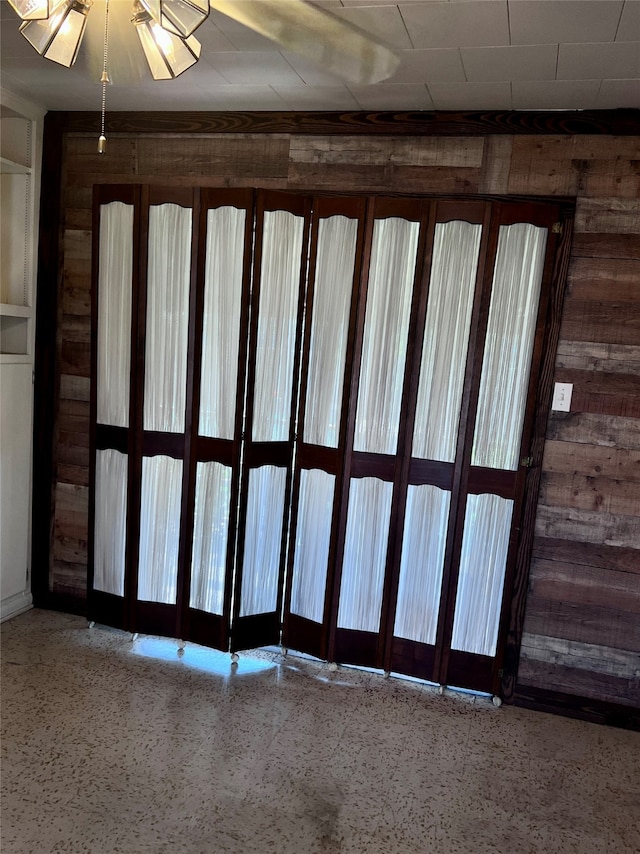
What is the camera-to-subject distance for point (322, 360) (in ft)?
9.78

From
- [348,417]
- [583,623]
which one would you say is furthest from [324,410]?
[583,623]

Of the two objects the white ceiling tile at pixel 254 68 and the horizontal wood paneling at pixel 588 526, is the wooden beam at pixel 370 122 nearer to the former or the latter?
the white ceiling tile at pixel 254 68

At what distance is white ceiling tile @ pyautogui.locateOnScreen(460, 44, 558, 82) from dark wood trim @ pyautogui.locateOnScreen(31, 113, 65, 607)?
6.98ft

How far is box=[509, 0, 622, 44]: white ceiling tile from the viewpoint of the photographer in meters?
1.96

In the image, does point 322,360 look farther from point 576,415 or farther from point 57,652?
point 57,652

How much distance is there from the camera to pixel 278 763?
2.46 m

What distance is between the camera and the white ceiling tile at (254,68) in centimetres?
249

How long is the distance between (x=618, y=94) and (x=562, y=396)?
47.1 inches

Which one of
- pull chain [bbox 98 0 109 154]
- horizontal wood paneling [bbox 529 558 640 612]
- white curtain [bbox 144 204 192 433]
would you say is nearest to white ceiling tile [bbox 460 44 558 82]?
pull chain [bbox 98 0 109 154]

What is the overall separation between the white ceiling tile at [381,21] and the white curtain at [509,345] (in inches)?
34.6

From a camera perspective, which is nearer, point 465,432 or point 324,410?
point 465,432

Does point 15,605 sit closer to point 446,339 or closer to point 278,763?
point 278,763

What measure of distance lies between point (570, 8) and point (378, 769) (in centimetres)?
261

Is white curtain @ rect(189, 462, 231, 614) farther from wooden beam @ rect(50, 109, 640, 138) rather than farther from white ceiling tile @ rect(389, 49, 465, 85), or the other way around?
white ceiling tile @ rect(389, 49, 465, 85)
